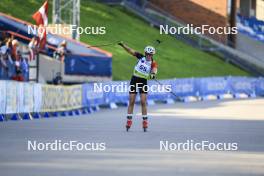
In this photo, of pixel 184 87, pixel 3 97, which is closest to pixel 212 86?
pixel 184 87

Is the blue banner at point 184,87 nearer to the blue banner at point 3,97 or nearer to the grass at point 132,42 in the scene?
the grass at point 132,42

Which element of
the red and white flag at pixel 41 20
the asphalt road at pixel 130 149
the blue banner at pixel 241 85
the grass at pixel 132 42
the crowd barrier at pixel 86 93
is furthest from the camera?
the blue banner at pixel 241 85

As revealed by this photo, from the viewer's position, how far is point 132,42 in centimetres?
5747

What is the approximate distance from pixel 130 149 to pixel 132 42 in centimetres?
4060

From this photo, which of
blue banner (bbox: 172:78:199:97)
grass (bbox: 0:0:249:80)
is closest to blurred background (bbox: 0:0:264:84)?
grass (bbox: 0:0:249:80)

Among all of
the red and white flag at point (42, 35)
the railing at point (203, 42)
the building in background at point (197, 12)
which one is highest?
the building in background at point (197, 12)

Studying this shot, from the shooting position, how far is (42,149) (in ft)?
54.8

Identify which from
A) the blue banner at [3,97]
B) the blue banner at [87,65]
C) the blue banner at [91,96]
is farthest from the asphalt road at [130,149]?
the blue banner at [87,65]

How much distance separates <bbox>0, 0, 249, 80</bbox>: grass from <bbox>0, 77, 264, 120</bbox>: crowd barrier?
2793mm

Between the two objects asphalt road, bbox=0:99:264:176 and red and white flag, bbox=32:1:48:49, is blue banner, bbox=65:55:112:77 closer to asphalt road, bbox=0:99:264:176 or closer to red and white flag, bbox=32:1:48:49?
red and white flag, bbox=32:1:48:49

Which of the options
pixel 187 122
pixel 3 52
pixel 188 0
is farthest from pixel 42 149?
pixel 188 0

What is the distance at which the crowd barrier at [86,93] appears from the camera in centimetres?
2684

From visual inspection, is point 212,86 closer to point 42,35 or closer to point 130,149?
point 42,35

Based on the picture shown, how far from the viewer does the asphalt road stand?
43.6 ft
